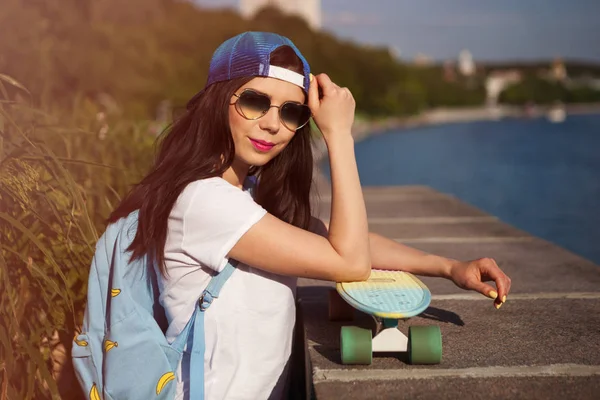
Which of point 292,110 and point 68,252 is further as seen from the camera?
point 68,252

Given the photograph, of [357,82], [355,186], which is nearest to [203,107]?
[355,186]

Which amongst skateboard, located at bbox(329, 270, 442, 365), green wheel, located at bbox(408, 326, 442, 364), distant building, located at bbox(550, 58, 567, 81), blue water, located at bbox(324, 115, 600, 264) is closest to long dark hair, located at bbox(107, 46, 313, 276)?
skateboard, located at bbox(329, 270, 442, 365)

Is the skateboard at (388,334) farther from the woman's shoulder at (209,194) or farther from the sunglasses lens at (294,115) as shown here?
the sunglasses lens at (294,115)

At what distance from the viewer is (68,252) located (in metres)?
2.62

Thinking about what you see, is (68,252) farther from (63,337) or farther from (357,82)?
(357,82)

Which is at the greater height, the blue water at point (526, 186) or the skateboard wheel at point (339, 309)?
the skateboard wheel at point (339, 309)

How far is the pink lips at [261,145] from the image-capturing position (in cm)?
220

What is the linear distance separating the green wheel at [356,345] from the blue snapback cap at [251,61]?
0.72 meters

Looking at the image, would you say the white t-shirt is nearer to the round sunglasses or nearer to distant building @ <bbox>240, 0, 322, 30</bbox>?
the round sunglasses

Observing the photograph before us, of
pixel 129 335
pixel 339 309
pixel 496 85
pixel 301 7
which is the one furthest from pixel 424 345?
pixel 496 85

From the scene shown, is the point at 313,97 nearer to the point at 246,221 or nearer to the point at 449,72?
the point at 246,221

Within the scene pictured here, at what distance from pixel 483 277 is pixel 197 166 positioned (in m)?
0.94

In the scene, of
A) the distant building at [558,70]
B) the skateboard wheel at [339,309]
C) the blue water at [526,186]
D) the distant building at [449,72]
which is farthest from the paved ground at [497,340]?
the distant building at [558,70]

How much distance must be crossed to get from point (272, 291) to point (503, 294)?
0.67m
